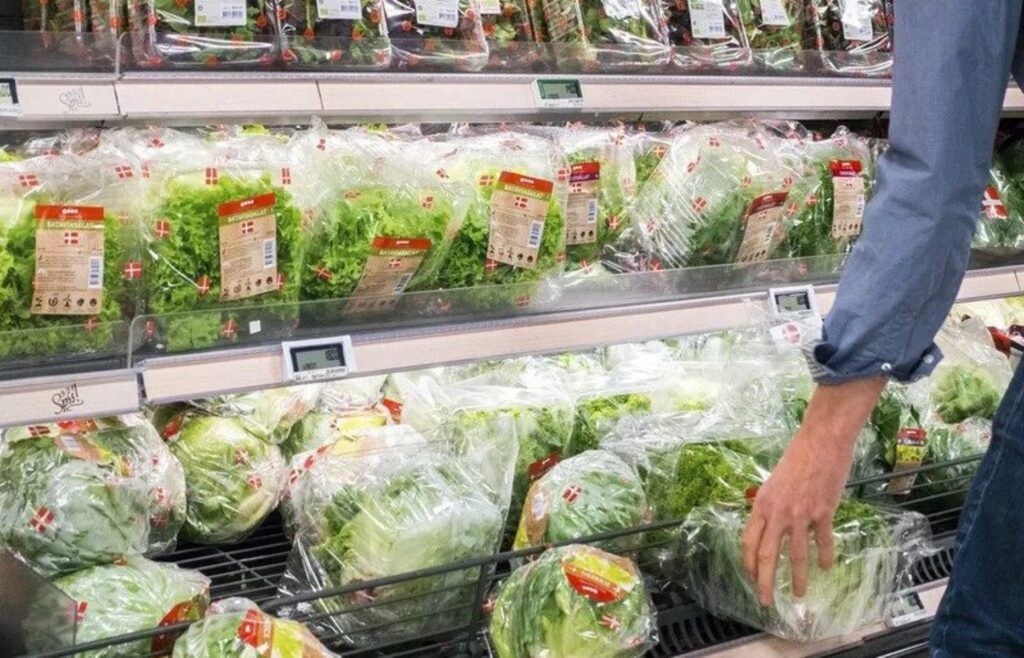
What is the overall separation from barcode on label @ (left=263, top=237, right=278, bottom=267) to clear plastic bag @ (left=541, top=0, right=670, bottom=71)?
2.46 feet

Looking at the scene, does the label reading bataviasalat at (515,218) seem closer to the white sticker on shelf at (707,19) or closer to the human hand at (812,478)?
the white sticker on shelf at (707,19)

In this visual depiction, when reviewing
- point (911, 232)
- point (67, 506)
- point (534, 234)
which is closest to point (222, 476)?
point (67, 506)

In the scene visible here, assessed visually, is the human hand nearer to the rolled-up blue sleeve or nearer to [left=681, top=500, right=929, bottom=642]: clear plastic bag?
the rolled-up blue sleeve

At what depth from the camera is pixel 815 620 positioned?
1.79 meters

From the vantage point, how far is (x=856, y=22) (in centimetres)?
258

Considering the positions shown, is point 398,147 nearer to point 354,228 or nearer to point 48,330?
point 354,228

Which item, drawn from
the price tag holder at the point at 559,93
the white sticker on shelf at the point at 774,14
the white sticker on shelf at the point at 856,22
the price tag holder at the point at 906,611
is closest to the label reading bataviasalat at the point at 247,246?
the price tag holder at the point at 559,93

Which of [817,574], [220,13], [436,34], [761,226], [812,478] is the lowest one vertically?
[817,574]

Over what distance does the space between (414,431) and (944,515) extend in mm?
1071

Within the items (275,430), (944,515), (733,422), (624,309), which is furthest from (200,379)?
(944,515)

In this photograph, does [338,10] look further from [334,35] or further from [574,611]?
[574,611]

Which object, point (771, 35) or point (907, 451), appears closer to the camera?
point (907, 451)

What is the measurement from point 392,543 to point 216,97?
730 millimetres

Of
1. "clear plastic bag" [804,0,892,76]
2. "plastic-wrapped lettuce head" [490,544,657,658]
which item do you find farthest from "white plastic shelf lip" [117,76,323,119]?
"clear plastic bag" [804,0,892,76]
